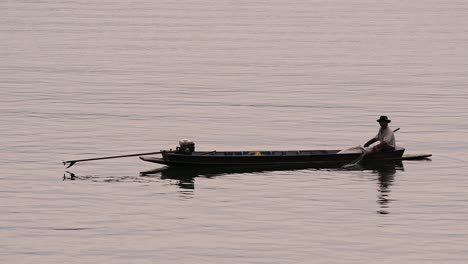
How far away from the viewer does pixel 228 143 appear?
66.9m

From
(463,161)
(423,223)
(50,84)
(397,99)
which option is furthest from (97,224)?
(50,84)

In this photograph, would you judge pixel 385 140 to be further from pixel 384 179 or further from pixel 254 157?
pixel 254 157

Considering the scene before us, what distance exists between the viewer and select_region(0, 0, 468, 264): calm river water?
145ft

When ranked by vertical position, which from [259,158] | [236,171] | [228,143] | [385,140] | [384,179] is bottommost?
[384,179]

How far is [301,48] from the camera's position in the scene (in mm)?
131625

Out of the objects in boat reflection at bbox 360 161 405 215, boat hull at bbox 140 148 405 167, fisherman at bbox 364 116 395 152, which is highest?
fisherman at bbox 364 116 395 152

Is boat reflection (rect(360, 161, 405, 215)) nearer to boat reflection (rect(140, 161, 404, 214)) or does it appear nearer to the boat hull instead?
boat reflection (rect(140, 161, 404, 214))

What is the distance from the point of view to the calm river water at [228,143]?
4434cm

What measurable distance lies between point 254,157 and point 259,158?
0.79ft

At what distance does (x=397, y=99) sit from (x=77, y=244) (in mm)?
45728

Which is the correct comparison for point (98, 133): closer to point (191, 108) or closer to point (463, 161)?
point (191, 108)

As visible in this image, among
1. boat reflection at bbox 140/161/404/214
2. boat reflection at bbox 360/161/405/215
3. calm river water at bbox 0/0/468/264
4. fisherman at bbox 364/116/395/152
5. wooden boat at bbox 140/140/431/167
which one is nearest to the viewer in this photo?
calm river water at bbox 0/0/468/264

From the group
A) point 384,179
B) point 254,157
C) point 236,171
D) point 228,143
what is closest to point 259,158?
point 254,157

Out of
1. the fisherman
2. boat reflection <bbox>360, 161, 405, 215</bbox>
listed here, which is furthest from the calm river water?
the fisherman
